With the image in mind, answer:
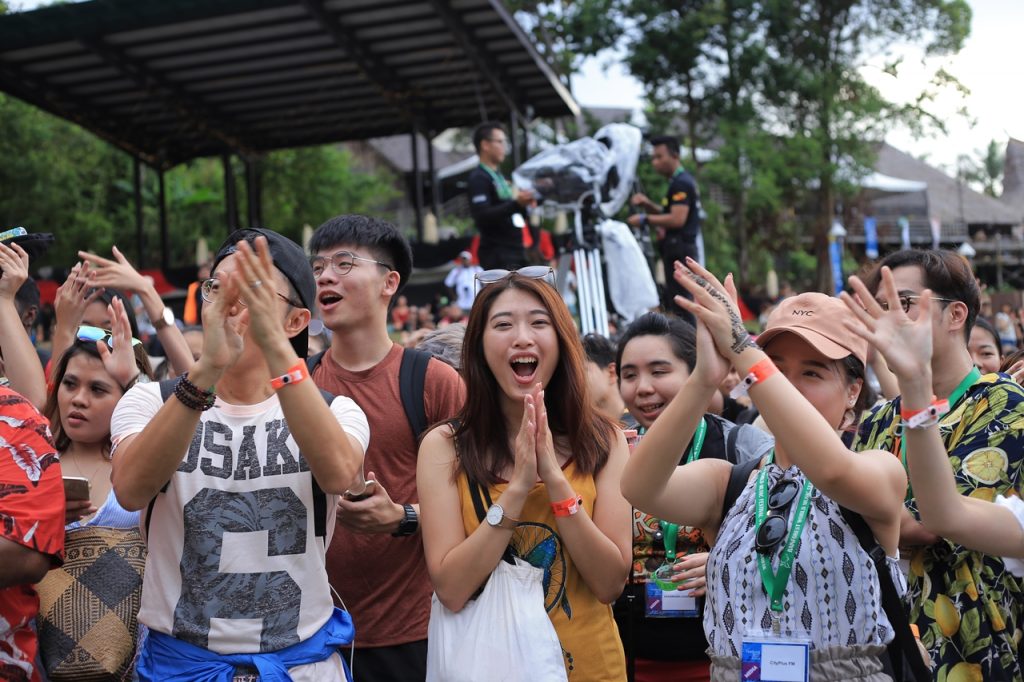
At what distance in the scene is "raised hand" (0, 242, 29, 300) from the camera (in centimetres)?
370

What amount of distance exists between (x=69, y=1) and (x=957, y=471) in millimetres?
16182

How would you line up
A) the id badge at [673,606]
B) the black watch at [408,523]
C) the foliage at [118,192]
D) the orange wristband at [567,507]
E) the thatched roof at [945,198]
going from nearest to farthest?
the orange wristband at [567,507], the black watch at [408,523], the id badge at [673,606], the foliage at [118,192], the thatched roof at [945,198]

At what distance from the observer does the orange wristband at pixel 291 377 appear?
233 cm

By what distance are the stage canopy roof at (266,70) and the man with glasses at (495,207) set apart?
6.56 metres

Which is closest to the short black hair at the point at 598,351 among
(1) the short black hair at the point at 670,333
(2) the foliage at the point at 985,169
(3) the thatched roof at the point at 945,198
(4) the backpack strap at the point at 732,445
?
(1) the short black hair at the point at 670,333

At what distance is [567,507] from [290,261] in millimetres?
1038

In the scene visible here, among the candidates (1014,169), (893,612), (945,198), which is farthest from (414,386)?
(945,198)

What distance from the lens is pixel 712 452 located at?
3.80 meters

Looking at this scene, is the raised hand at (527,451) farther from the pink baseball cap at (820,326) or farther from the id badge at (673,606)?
the id badge at (673,606)

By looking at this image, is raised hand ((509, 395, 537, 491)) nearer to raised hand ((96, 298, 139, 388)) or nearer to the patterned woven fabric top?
the patterned woven fabric top

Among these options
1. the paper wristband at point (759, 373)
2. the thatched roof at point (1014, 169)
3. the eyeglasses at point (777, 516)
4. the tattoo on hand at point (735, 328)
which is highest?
the thatched roof at point (1014, 169)

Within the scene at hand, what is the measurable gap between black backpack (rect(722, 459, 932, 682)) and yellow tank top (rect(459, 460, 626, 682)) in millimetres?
746

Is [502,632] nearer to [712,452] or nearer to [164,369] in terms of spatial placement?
[712,452]

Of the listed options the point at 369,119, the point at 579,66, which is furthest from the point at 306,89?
the point at 579,66
